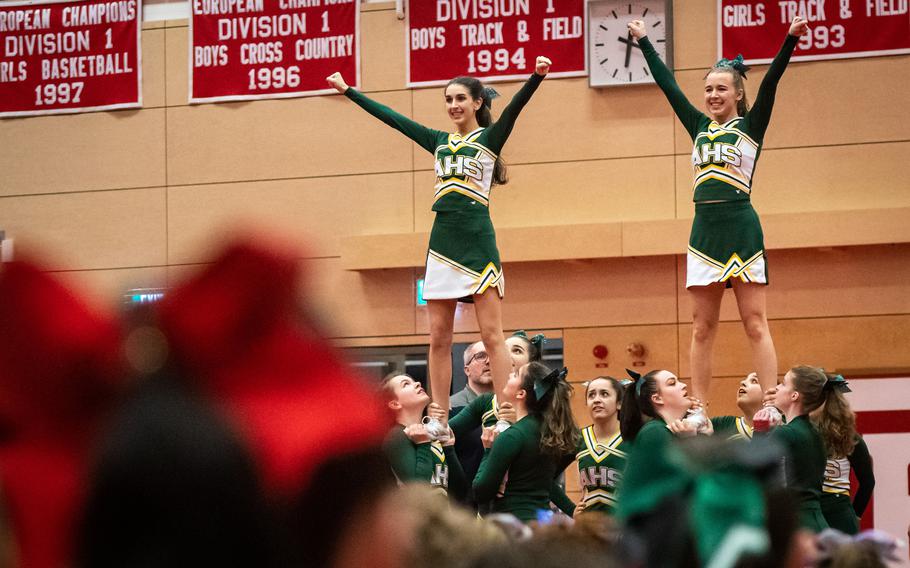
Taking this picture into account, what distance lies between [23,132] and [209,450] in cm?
1104

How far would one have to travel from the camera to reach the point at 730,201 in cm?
593

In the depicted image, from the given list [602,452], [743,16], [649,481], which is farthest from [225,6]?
[649,481]

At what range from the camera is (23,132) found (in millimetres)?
10703

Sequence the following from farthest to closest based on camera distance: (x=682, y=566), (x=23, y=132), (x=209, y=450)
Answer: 1. (x=23, y=132)
2. (x=682, y=566)
3. (x=209, y=450)

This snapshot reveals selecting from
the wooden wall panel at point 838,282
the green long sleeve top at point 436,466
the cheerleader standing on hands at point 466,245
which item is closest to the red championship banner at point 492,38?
the wooden wall panel at point 838,282

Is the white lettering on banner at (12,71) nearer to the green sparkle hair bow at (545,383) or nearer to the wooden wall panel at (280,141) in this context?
the wooden wall panel at (280,141)

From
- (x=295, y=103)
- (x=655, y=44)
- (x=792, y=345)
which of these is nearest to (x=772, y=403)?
(x=792, y=345)

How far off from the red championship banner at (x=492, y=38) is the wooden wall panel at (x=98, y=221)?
2.73 m

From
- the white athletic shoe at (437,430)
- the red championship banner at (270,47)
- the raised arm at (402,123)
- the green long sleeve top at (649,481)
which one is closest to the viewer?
the green long sleeve top at (649,481)

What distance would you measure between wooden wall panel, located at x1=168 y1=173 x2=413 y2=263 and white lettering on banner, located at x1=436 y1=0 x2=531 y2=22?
1383 millimetres

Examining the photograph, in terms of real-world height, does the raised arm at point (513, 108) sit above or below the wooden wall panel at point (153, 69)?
below

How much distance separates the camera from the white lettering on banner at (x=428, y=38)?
9633 millimetres

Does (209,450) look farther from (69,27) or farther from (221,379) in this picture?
(69,27)

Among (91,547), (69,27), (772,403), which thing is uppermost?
(69,27)
